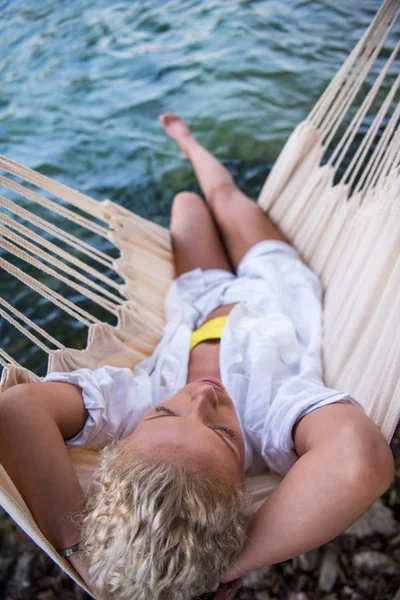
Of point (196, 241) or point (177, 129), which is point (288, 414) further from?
point (177, 129)

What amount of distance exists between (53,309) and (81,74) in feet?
5.10

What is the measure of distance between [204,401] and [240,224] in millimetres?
774

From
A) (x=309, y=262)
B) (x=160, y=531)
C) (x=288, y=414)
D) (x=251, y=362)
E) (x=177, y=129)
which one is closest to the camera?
(x=160, y=531)

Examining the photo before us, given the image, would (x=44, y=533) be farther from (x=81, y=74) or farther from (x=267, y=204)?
(x=81, y=74)

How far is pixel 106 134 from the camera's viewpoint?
237 centimetres

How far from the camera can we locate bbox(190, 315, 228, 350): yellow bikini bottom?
1.29 meters

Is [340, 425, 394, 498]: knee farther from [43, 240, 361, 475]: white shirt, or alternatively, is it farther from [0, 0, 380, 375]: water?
[0, 0, 380, 375]: water

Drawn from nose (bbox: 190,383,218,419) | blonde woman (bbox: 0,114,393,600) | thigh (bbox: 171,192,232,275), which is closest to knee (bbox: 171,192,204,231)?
thigh (bbox: 171,192,232,275)

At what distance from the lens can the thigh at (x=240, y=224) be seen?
155 centimetres

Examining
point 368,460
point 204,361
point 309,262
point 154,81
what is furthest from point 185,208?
point 154,81

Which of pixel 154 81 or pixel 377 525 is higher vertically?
pixel 154 81

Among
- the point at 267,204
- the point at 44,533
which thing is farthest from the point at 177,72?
the point at 44,533

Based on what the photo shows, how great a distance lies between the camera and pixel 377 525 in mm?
1283

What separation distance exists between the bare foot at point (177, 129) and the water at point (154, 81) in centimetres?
20
